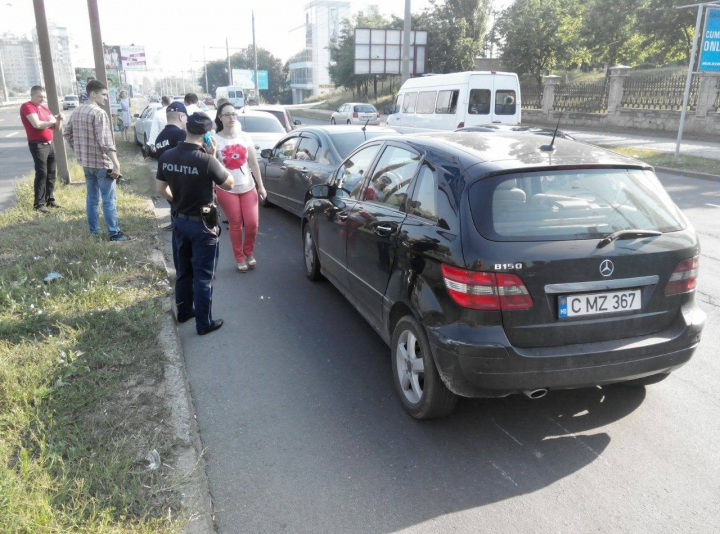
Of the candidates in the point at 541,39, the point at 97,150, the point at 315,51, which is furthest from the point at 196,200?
the point at 315,51

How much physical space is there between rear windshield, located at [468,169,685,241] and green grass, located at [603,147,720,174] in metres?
11.7

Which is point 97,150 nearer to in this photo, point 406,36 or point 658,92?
point 406,36

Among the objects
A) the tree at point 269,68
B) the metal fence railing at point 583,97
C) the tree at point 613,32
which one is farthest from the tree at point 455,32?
the tree at point 269,68

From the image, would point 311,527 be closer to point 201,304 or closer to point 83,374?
point 83,374

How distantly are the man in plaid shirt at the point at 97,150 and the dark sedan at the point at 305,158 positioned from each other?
246 cm

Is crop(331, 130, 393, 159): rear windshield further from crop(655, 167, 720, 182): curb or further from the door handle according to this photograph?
crop(655, 167, 720, 182): curb

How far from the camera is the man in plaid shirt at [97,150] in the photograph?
23.1 feet

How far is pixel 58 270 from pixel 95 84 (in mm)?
A: 2384

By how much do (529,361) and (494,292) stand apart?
42 centimetres

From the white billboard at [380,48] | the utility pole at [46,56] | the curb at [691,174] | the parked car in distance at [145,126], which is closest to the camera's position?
the utility pole at [46,56]

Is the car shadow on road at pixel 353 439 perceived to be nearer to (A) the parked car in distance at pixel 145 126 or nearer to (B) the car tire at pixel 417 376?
(B) the car tire at pixel 417 376

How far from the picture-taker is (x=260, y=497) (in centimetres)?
297

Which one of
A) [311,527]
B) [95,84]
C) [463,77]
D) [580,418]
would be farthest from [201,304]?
[463,77]

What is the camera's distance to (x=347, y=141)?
7941 mm
